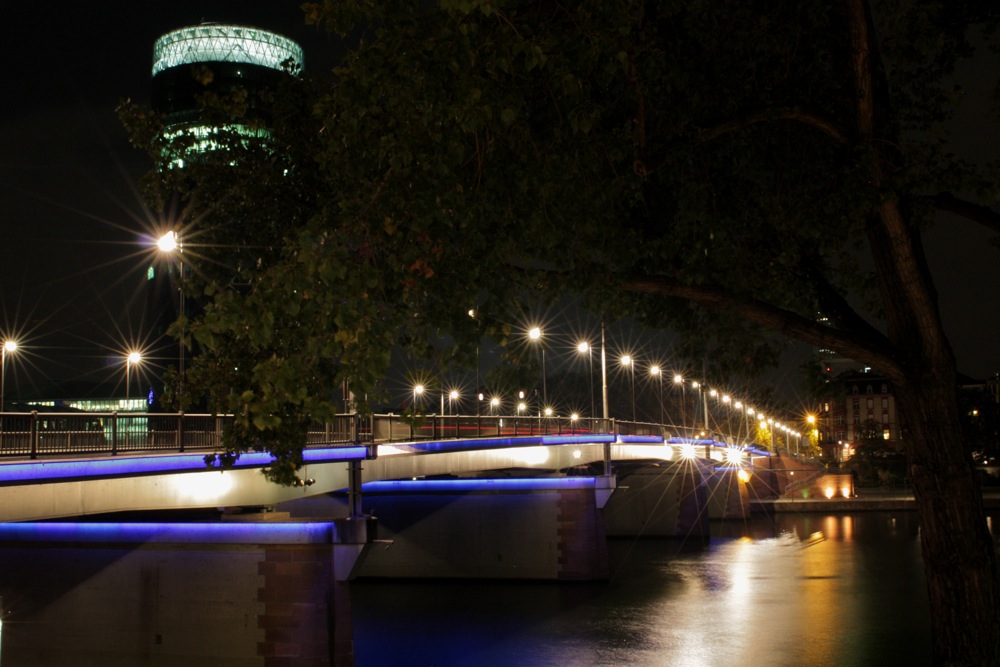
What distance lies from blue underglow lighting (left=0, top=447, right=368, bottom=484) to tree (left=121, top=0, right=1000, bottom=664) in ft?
9.97

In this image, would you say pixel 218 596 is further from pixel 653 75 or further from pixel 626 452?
pixel 626 452

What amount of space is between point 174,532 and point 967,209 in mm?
18601

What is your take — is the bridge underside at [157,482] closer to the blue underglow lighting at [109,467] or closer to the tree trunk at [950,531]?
the blue underglow lighting at [109,467]

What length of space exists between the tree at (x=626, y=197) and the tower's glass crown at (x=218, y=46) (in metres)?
115

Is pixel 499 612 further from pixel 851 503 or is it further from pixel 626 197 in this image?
pixel 851 503

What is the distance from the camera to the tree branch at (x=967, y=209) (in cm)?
1254

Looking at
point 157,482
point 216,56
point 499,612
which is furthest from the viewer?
point 216,56

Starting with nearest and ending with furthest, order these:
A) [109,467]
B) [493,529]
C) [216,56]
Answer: [109,467] < [493,529] < [216,56]

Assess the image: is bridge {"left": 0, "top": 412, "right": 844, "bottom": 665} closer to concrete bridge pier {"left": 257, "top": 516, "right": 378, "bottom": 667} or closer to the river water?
concrete bridge pier {"left": 257, "top": 516, "right": 378, "bottom": 667}

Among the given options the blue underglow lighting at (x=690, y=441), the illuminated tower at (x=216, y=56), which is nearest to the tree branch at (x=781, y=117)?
the blue underglow lighting at (x=690, y=441)

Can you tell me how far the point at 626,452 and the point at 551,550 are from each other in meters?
8.84

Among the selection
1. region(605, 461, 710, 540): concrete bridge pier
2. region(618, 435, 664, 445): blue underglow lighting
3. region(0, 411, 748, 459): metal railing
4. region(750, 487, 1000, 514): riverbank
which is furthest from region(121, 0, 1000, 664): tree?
region(750, 487, 1000, 514): riverbank

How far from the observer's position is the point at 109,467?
17078mm

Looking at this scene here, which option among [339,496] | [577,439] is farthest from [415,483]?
[339,496]
